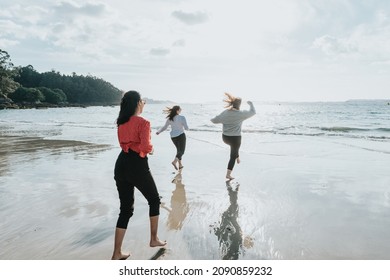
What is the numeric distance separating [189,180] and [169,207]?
86.1 inches

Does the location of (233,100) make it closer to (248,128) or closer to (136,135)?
(136,135)

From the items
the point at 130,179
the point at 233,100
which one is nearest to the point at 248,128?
the point at 233,100

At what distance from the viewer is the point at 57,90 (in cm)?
14238

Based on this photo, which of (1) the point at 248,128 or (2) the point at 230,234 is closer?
(2) the point at 230,234

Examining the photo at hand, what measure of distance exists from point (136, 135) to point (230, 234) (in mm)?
2044

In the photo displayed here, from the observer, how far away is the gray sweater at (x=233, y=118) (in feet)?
25.0

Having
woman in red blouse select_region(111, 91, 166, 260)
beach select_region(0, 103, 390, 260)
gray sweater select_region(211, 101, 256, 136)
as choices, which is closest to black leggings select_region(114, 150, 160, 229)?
woman in red blouse select_region(111, 91, 166, 260)

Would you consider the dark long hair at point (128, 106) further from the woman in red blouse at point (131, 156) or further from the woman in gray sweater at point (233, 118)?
the woman in gray sweater at point (233, 118)

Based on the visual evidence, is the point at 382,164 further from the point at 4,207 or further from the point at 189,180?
the point at 4,207

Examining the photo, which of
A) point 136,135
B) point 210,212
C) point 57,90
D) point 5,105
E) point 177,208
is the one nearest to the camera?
point 136,135

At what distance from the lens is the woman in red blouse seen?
364cm

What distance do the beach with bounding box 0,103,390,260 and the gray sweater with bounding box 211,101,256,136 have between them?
1227 millimetres

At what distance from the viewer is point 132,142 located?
3678 millimetres

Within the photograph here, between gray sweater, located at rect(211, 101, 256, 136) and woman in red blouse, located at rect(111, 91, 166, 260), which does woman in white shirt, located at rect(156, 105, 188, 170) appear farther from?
woman in red blouse, located at rect(111, 91, 166, 260)
